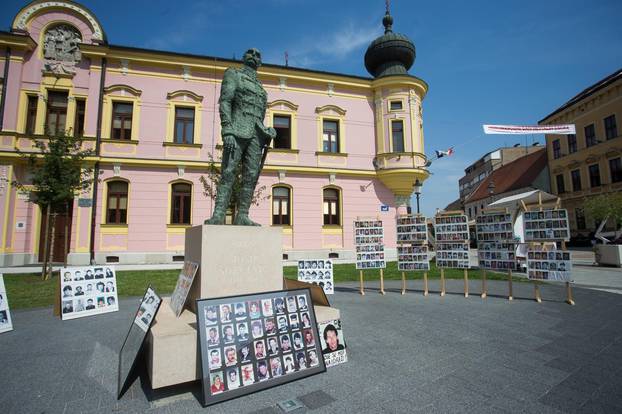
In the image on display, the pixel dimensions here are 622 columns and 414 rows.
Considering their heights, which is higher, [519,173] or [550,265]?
[519,173]

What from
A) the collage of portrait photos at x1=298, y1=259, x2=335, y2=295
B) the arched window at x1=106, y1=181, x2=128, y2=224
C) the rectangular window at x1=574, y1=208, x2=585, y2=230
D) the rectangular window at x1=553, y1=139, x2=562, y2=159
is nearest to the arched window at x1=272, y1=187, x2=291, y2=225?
the arched window at x1=106, y1=181, x2=128, y2=224

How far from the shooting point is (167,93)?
15.2m

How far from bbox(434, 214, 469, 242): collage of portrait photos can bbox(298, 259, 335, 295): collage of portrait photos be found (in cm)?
287

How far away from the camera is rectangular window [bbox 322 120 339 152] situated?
56.7 ft

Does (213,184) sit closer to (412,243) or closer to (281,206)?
(281,206)

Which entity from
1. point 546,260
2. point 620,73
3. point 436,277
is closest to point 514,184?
point 620,73

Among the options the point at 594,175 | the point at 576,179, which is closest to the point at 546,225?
the point at 594,175

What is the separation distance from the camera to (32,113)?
550 inches

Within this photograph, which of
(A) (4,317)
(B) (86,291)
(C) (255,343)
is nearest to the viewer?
(C) (255,343)

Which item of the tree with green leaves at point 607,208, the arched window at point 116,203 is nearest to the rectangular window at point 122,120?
the arched window at point 116,203

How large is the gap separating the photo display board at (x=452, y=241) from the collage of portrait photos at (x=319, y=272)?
2767mm

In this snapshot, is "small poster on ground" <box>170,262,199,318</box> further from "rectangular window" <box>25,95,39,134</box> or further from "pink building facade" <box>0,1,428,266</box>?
"rectangular window" <box>25,95,39,134</box>

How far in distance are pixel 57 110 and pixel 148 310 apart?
632 inches

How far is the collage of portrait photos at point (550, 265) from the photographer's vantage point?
6.26 metres
